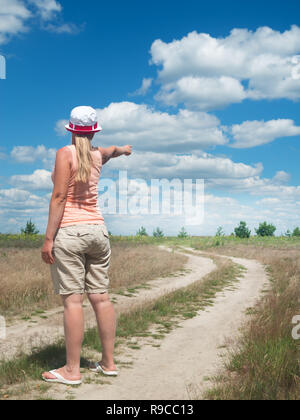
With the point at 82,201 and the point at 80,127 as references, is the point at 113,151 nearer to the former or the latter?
the point at 80,127

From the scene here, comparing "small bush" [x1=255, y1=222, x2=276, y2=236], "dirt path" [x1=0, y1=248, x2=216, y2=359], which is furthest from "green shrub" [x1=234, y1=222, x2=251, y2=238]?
"dirt path" [x1=0, y1=248, x2=216, y2=359]

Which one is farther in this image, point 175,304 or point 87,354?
point 175,304

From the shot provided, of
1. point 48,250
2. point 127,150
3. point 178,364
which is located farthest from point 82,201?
point 178,364

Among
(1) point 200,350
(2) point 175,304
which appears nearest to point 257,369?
(1) point 200,350

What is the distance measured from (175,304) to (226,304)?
1.43 metres

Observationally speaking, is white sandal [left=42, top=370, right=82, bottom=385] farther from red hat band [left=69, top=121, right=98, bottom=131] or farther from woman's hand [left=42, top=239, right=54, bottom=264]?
red hat band [left=69, top=121, right=98, bottom=131]

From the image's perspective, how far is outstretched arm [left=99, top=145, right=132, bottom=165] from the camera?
15.3 ft

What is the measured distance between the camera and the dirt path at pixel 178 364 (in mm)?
3975

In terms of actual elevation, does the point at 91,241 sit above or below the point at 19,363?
above

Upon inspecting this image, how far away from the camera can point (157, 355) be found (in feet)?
17.6

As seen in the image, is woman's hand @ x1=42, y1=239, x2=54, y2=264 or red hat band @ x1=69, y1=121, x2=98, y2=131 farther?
red hat band @ x1=69, y1=121, x2=98, y2=131

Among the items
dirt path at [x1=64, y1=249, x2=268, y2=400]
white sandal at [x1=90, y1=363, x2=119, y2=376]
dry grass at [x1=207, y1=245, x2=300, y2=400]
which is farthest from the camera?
white sandal at [x1=90, y1=363, x2=119, y2=376]
